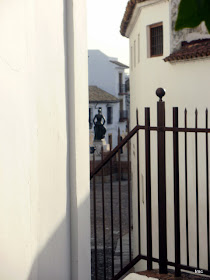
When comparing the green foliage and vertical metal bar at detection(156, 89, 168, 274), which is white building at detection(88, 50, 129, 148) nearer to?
vertical metal bar at detection(156, 89, 168, 274)

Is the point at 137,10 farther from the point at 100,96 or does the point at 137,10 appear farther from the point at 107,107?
the point at 107,107

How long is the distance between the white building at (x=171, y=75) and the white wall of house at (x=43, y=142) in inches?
269

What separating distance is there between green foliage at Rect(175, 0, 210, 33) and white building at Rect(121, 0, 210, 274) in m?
9.07

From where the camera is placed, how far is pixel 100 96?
43.6 meters

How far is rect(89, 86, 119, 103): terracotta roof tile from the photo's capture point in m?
42.8

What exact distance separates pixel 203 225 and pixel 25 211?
7.50 meters

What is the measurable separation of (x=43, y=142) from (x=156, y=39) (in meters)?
10.2

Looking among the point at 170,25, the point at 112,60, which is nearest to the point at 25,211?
the point at 170,25

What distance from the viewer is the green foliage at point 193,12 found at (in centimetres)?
82

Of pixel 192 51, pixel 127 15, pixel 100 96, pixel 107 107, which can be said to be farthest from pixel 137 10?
pixel 107 107

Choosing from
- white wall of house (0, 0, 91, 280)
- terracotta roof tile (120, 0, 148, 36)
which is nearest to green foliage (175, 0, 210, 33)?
white wall of house (0, 0, 91, 280)

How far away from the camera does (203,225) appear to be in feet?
31.7

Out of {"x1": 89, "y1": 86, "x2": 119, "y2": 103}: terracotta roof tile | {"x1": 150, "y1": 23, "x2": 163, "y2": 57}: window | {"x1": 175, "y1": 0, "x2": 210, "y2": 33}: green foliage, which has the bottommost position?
{"x1": 175, "y1": 0, "x2": 210, "y2": 33}: green foliage

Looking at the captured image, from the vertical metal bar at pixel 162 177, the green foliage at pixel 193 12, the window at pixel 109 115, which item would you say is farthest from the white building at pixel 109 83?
the green foliage at pixel 193 12
